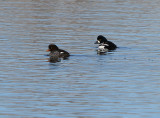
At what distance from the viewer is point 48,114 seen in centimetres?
1614

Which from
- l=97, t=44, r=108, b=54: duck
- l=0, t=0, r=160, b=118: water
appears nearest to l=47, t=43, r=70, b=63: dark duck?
l=0, t=0, r=160, b=118: water

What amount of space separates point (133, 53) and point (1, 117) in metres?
13.4

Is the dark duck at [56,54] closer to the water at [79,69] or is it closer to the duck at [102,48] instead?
the water at [79,69]

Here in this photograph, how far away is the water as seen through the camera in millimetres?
17000

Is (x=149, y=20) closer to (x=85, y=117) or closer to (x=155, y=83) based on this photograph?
(x=155, y=83)

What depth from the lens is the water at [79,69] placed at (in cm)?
1700

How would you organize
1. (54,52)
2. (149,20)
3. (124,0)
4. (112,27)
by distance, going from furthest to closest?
(124,0) < (149,20) < (112,27) < (54,52)

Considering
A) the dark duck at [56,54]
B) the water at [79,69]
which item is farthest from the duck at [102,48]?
the dark duck at [56,54]

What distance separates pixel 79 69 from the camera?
23.5 metres

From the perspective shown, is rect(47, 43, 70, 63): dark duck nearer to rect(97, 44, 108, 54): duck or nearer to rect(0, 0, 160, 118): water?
rect(0, 0, 160, 118): water

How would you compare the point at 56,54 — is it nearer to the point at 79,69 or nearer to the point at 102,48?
the point at 102,48

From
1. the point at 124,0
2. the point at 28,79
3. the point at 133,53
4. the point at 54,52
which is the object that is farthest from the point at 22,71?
the point at 124,0

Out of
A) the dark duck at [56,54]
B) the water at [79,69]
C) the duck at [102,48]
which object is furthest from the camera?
the duck at [102,48]

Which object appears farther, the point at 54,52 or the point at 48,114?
the point at 54,52
